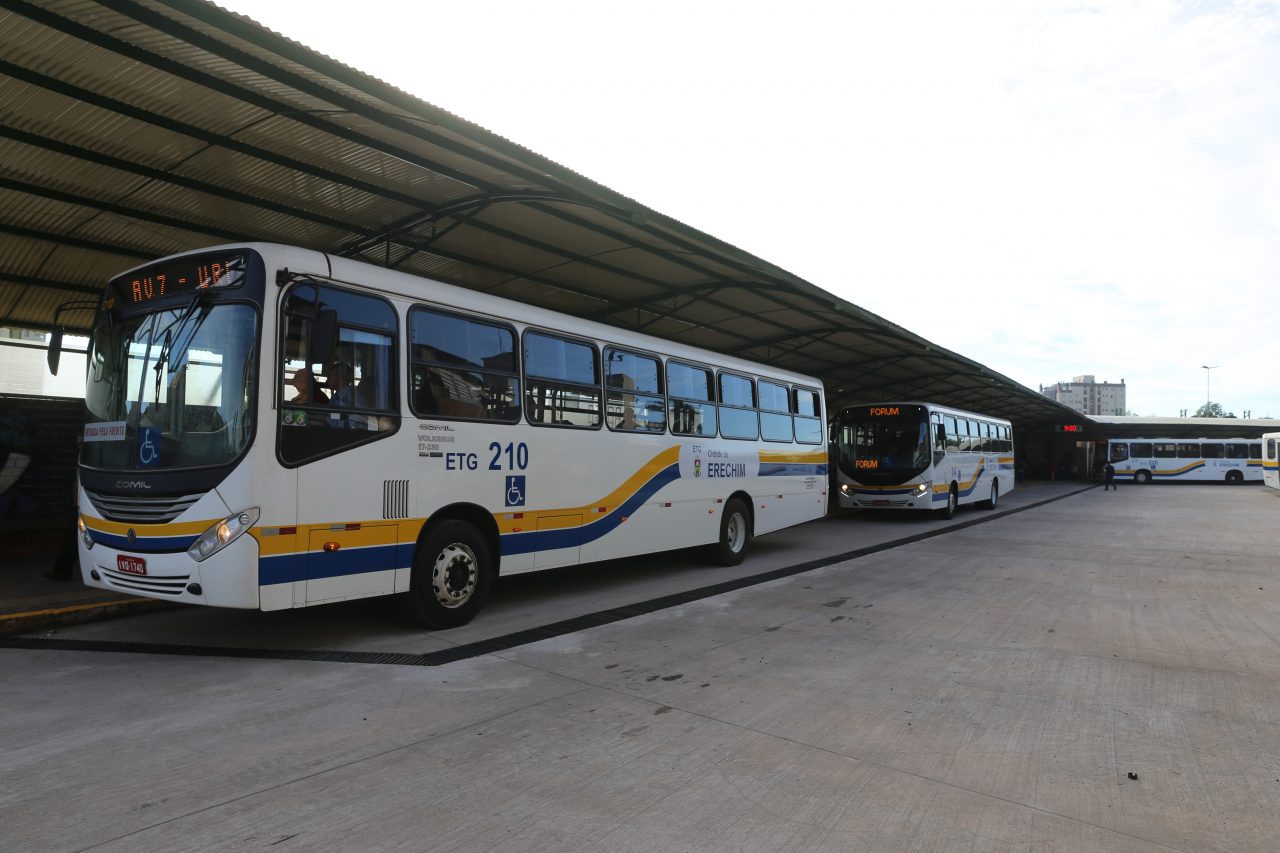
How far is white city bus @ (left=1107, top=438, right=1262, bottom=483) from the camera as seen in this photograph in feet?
148

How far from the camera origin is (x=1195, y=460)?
45.2 metres

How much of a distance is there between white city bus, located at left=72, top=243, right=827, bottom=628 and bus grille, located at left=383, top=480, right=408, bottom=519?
2 cm

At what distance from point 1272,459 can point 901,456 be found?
32.1m

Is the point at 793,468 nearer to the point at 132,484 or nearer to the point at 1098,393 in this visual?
the point at 132,484

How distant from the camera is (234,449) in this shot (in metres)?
5.40

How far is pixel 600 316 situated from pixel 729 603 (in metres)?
9.35

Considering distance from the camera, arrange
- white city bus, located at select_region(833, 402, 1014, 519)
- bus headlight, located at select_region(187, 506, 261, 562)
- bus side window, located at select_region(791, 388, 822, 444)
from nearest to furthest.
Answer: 1. bus headlight, located at select_region(187, 506, 261, 562)
2. bus side window, located at select_region(791, 388, 822, 444)
3. white city bus, located at select_region(833, 402, 1014, 519)

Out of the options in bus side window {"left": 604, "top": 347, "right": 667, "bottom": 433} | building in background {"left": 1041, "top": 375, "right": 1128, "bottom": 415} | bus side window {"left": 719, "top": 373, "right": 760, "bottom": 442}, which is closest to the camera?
bus side window {"left": 604, "top": 347, "right": 667, "bottom": 433}

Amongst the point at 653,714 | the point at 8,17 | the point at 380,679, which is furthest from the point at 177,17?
the point at 653,714

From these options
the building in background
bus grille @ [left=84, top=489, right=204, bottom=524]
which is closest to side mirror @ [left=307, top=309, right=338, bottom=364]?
bus grille @ [left=84, top=489, right=204, bottom=524]

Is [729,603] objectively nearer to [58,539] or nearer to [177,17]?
[177,17]

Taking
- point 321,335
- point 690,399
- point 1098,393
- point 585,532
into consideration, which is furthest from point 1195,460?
point 1098,393

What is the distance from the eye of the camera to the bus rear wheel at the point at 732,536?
36.8ft

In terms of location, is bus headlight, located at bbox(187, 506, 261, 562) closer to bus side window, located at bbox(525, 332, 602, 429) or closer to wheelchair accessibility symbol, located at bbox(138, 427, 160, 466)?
wheelchair accessibility symbol, located at bbox(138, 427, 160, 466)
